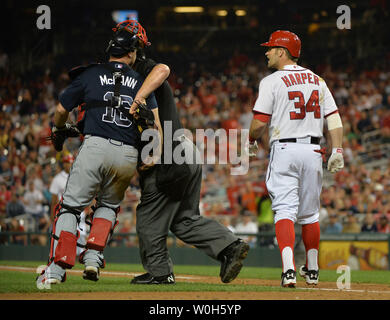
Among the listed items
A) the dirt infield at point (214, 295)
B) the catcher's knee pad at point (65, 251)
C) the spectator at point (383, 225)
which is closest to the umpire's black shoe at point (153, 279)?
the dirt infield at point (214, 295)

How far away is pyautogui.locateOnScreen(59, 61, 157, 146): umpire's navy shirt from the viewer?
230 inches

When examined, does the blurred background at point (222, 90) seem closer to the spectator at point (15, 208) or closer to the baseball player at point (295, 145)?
the spectator at point (15, 208)

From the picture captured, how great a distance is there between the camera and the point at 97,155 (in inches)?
227

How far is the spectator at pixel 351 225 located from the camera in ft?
42.1

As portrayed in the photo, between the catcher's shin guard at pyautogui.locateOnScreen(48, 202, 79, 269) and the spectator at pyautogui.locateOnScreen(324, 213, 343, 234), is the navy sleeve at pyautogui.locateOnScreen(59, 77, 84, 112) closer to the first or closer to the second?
the catcher's shin guard at pyautogui.locateOnScreen(48, 202, 79, 269)

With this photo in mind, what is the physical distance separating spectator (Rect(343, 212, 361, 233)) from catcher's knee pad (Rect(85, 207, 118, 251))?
7683 mm

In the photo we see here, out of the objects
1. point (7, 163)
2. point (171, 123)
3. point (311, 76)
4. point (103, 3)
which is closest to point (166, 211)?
point (171, 123)

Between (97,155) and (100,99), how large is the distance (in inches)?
18.7

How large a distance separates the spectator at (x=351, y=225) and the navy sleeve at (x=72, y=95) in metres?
8.11

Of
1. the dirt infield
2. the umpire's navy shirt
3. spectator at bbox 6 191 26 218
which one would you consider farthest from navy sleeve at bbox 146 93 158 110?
spectator at bbox 6 191 26 218

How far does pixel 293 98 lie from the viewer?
624cm

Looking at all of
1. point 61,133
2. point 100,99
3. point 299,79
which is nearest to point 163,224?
point 61,133

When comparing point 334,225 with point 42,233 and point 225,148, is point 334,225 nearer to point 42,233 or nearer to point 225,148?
point 225,148

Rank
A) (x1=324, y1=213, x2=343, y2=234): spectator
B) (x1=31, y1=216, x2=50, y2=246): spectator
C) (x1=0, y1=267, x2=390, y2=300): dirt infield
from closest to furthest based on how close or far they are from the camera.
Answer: (x1=0, y1=267, x2=390, y2=300): dirt infield < (x1=324, y1=213, x2=343, y2=234): spectator < (x1=31, y1=216, x2=50, y2=246): spectator
